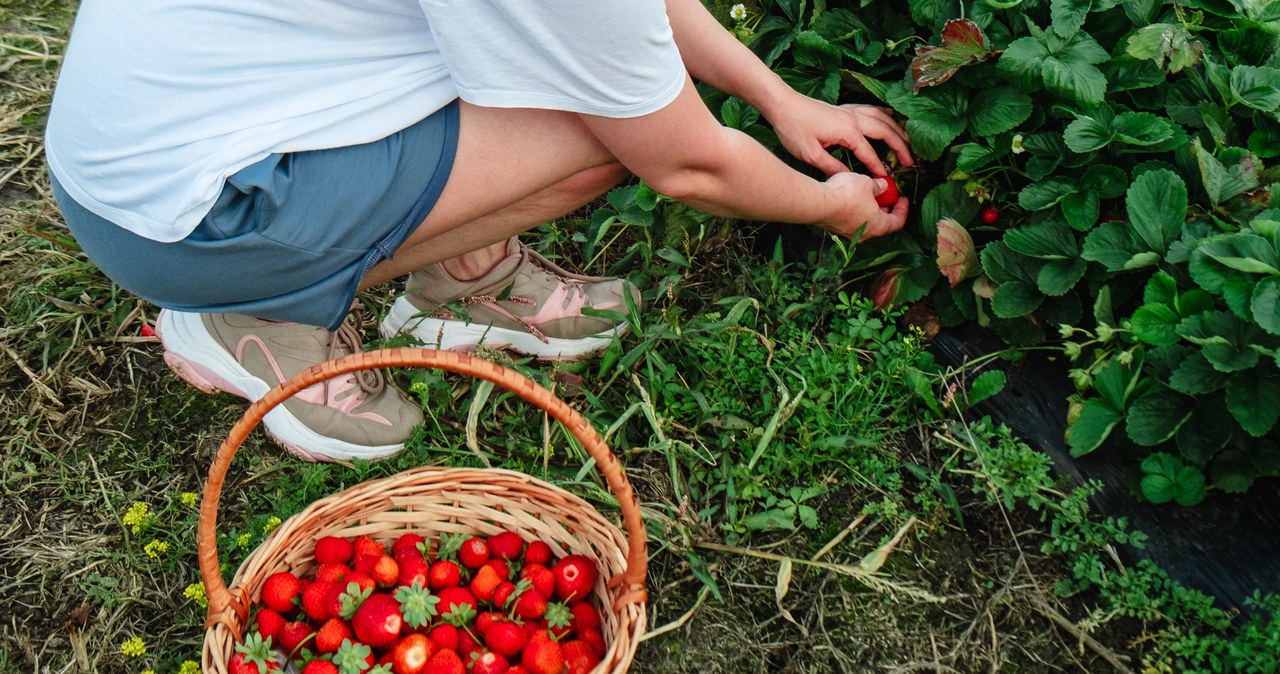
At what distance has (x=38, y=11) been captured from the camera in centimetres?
326

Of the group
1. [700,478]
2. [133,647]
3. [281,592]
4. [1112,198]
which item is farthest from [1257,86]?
[133,647]

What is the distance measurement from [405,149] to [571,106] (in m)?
0.34

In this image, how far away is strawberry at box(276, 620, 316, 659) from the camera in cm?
163

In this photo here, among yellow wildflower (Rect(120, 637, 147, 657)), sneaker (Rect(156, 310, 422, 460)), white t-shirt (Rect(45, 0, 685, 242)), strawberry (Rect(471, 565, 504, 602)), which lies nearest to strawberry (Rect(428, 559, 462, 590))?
strawberry (Rect(471, 565, 504, 602))

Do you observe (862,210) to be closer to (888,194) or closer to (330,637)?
(888,194)

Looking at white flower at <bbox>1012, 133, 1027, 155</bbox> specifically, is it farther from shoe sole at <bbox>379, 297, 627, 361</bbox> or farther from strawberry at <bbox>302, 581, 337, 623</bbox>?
strawberry at <bbox>302, 581, 337, 623</bbox>

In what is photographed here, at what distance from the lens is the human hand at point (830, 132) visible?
2.00 m

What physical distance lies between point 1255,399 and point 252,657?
5.56 ft

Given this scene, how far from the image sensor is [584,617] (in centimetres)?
169

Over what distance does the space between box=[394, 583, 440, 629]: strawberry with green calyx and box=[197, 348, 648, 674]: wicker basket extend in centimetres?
20

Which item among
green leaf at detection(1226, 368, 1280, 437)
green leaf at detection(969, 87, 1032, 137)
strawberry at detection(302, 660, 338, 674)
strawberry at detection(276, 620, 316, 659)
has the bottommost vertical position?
strawberry at detection(276, 620, 316, 659)

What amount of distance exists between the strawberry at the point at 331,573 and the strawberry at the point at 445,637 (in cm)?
20

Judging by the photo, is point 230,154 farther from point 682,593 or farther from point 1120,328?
point 1120,328

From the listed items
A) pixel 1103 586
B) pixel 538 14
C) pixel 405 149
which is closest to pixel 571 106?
pixel 538 14
